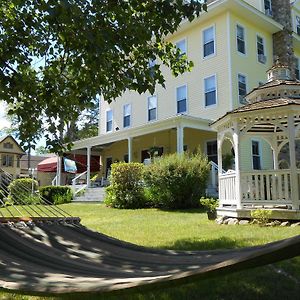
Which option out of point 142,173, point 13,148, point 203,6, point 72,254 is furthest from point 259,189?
point 13,148

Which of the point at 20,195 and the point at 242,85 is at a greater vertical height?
the point at 242,85

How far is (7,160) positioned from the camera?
162ft

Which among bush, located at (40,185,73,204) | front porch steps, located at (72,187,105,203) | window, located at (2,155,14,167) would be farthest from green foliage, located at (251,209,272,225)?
window, located at (2,155,14,167)

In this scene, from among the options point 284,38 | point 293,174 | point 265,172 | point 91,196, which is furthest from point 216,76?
point 293,174

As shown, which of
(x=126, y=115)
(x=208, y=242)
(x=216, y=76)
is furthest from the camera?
(x=126, y=115)

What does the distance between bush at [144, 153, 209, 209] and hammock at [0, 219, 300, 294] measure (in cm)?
857

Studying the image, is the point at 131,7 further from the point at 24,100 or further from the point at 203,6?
the point at 24,100

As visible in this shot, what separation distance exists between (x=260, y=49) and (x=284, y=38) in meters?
1.45

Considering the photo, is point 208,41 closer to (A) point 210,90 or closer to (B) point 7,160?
(A) point 210,90

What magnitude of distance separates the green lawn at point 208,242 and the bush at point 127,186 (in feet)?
6.94

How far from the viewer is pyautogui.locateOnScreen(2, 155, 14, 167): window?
1912 inches

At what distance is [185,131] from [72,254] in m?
16.0

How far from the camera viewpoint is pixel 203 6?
514 cm

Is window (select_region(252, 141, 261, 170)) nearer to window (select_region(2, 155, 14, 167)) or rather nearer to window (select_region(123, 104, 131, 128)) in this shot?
window (select_region(123, 104, 131, 128))
